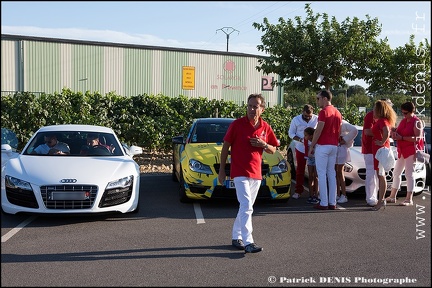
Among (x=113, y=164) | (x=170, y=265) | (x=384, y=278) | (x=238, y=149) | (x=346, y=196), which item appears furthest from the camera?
(x=346, y=196)

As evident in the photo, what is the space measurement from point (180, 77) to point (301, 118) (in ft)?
68.5

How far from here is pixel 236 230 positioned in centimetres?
570

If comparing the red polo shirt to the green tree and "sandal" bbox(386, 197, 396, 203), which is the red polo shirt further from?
the green tree

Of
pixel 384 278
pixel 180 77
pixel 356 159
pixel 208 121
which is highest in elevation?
pixel 180 77

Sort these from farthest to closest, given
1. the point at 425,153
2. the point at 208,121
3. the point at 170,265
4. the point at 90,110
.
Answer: the point at 90,110, the point at 208,121, the point at 425,153, the point at 170,265

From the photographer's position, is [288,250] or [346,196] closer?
[288,250]

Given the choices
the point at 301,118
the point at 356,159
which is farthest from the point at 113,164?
the point at 356,159

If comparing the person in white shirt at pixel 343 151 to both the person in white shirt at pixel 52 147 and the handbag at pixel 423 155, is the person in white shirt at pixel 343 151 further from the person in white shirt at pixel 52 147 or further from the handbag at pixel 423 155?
the person in white shirt at pixel 52 147

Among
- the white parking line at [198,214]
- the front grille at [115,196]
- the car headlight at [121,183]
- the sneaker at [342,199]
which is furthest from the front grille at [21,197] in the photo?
the sneaker at [342,199]

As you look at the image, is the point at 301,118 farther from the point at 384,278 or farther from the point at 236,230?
the point at 384,278

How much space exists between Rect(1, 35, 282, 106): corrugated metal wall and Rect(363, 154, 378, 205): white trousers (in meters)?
20.2

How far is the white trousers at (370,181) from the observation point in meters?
7.91

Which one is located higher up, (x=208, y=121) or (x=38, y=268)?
(x=208, y=121)

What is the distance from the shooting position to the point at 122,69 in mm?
27484
